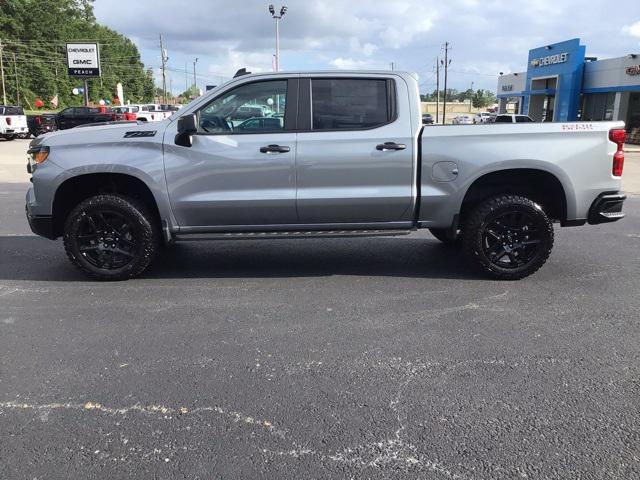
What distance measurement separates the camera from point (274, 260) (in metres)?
6.42

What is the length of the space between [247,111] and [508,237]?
2.77 metres

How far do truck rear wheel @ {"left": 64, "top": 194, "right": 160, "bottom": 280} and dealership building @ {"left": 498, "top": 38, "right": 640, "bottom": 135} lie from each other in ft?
102

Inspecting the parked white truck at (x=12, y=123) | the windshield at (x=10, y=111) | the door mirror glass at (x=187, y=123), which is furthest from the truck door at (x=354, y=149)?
the windshield at (x=10, y=111)

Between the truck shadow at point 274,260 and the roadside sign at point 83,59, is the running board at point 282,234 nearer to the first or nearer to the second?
the truck shadow at point 274,260

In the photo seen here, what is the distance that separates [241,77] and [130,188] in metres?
1.53

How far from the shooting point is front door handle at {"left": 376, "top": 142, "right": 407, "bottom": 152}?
5.26 m

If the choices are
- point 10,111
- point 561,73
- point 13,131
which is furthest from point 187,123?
point 561,73

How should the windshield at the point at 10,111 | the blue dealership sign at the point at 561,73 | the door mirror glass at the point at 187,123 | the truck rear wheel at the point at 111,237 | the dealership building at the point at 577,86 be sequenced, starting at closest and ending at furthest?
the door mirror glass at the point at 187,123, the truck rear wheel at the point at 111,237, the windshield at the point at 10,111, the dealership building at the point at 577,86, the blue dealership sign at the point at 561,73

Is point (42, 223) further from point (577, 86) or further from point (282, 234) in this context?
point (577, 86)

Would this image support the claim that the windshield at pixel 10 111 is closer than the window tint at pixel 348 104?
No

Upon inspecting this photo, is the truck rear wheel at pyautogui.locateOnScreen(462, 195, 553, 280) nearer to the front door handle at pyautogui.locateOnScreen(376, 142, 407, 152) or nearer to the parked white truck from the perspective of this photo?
the front door handle at pyautogui.locateOnScreen(376, 142, 407, 152)

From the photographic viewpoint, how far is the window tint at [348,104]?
5.34m

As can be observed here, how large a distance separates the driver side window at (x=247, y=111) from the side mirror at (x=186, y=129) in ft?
0.52

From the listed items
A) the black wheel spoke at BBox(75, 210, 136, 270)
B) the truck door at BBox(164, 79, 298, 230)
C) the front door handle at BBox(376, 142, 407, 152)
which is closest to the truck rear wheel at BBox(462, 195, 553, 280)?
the front door handle at BBox(376, 142, 407, 152)
